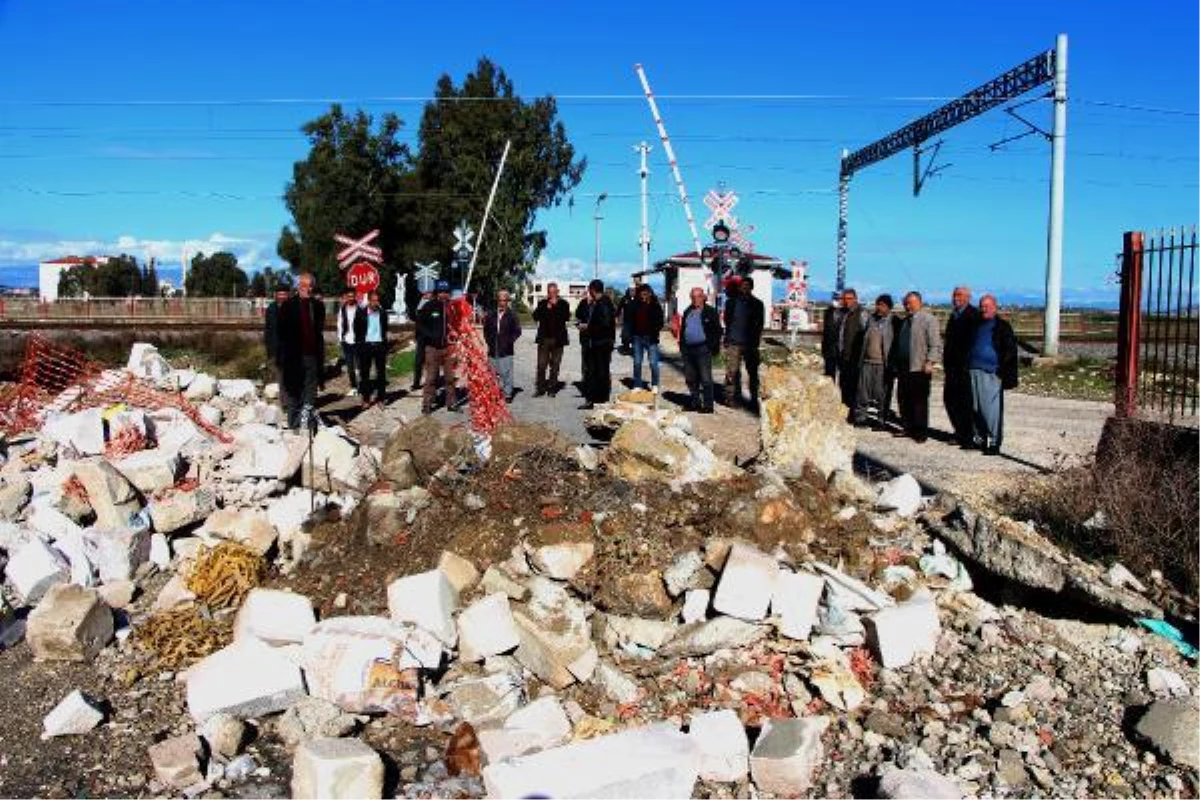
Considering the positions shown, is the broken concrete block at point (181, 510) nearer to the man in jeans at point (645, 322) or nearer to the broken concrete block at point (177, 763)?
the broken concrete block at point (177, 763)

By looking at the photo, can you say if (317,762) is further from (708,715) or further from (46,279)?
(46,279)

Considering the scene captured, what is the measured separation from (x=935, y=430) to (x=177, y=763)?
33.3 feet

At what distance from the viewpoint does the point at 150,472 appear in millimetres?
9406

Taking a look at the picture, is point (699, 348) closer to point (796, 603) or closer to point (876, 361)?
point (876, 361)

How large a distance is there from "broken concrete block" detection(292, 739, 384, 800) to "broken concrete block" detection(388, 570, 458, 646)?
4.40 feet

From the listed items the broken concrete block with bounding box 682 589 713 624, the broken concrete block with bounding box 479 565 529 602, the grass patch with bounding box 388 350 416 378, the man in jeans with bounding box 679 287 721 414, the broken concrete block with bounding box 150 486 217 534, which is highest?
the man in jeans with bounding box 679 287 721 414

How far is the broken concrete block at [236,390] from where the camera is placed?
52.5 ft

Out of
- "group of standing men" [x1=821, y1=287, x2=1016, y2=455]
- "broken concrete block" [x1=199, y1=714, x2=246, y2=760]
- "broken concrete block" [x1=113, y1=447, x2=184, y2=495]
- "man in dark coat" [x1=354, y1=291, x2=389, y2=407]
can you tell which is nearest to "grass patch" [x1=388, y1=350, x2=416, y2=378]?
"man in dark coat" [x1=354, y1=291, x2=389, y2=407]

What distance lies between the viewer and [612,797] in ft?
15.4

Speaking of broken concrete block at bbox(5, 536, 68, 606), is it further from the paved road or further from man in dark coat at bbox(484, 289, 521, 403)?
man in dark coat at bbox(484, 289, 521, 403)

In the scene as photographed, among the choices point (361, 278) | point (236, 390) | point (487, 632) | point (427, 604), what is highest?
point (361, 278)

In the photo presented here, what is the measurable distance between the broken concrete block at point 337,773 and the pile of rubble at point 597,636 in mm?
14

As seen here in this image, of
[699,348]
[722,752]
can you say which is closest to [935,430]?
[699,348]

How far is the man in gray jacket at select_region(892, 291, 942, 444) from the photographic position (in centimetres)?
1198
